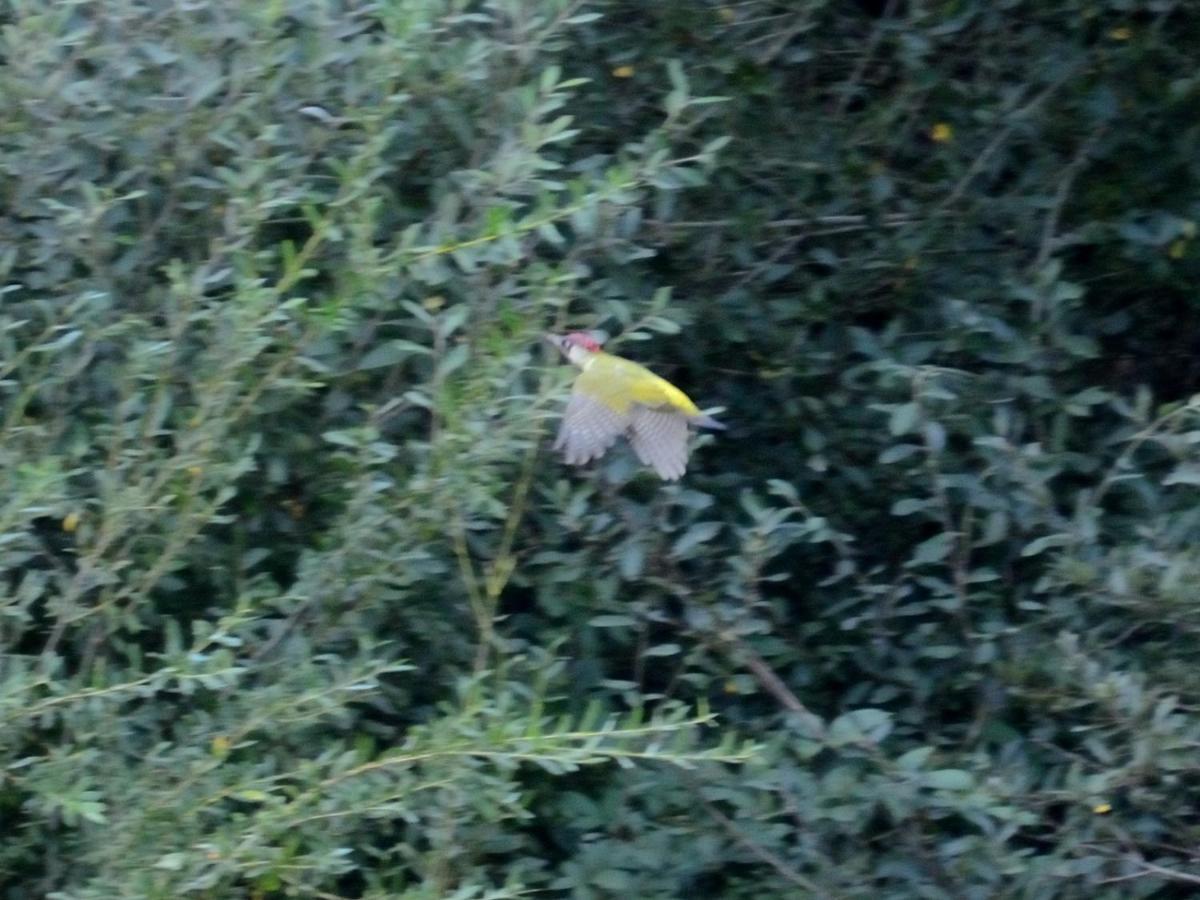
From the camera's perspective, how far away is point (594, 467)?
11.0 ft

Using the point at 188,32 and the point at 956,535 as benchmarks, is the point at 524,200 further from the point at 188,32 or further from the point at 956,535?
the point at 956,535

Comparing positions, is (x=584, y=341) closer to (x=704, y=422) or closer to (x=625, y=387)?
(x=625, y=387)

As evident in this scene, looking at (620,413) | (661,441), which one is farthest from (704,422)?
(620,413)

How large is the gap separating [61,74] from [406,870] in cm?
139

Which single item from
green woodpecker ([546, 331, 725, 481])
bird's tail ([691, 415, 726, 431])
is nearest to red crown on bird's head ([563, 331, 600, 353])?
green woodpecker ([546, 331, 725, 481])

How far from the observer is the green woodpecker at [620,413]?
310 cm

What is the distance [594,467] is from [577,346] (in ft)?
0.87

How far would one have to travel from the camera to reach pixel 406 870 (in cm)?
312

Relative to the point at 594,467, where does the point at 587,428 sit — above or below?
above

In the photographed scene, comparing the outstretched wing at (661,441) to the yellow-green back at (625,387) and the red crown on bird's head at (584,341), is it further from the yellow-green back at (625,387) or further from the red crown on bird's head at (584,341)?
the red crown on bird's head at (584,341)

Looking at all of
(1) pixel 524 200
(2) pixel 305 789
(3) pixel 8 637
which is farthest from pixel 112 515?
(1) pixel 524 200

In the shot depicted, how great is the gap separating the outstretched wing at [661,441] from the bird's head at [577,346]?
5.3 inches

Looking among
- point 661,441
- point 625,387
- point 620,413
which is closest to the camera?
point 620,413

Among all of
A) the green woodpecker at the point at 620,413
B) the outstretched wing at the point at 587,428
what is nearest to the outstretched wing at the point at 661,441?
the green woodpecker at the point at 620,413
